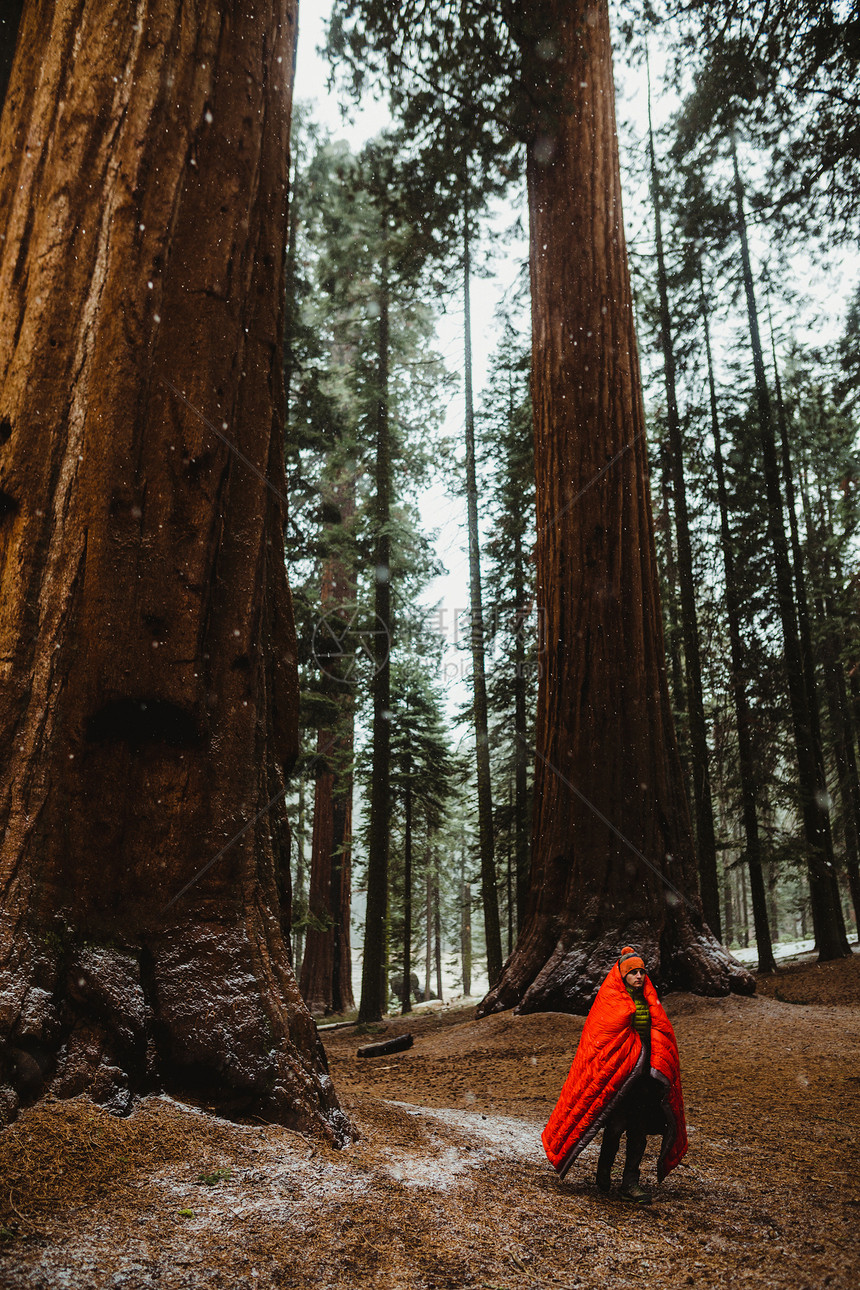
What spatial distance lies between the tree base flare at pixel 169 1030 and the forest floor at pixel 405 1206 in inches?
3.6

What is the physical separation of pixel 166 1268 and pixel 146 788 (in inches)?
56.8

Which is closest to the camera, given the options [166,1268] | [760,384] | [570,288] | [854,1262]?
[166,1268]

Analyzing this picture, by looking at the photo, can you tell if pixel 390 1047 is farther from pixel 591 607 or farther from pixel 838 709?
pixel 838 709

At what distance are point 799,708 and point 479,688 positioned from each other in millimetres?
6020

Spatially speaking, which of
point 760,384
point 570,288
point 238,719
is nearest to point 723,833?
point 760,384

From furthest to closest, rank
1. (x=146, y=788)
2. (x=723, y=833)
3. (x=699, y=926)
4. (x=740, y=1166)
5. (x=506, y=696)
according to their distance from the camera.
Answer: (x=506, y=696)
(x=723, y=833)
(x=699, y=926)
(x=740, y=1166)
(x=146, y=788)

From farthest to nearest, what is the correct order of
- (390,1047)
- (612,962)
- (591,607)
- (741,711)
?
(741,711)
(390,1047)
(591,607)
(612,962)

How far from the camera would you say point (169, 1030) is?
241cm

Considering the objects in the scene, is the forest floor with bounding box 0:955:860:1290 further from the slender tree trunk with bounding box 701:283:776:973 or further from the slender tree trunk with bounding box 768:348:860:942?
the slender tree trunk with bounding box 768:348:860:942

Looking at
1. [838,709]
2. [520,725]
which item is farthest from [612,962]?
[838,709]

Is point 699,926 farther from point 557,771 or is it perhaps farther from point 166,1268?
point 166,1268

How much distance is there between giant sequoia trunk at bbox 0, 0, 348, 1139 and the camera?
239cm

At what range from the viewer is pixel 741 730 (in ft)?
41.6

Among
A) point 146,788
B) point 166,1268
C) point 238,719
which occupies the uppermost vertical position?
point 238,719
